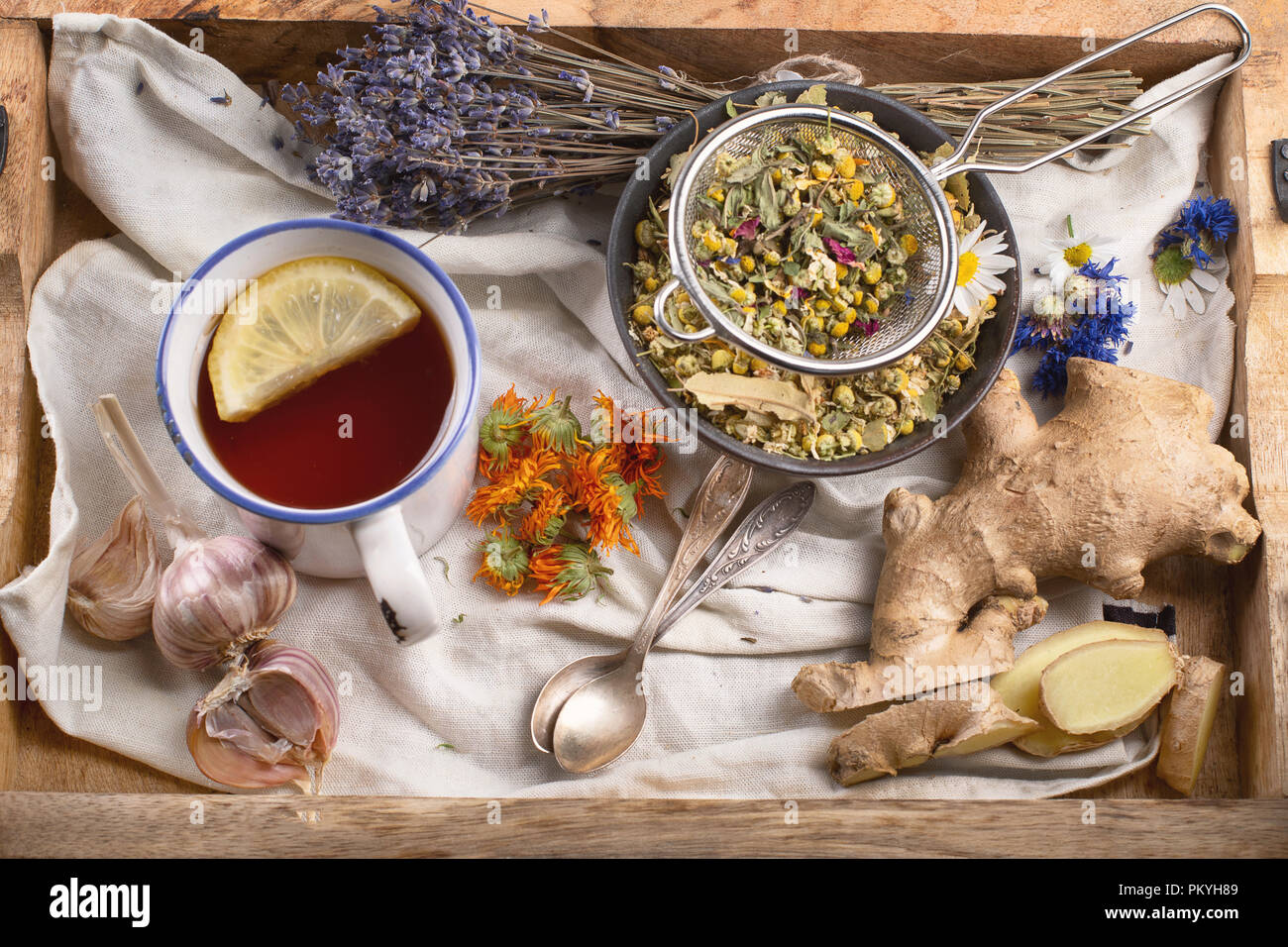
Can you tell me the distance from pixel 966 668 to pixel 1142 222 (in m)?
0.90

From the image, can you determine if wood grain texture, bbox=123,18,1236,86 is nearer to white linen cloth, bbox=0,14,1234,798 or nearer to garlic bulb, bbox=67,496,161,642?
white linen cloth, bbox=0,14,1234,798

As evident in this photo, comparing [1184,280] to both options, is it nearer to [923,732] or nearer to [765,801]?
[923,732]

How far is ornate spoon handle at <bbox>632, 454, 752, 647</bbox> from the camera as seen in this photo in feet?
5.80

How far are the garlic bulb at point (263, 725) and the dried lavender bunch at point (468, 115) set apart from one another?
30.1 inches

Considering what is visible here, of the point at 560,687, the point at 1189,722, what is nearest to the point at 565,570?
the point at 560,687

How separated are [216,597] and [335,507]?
0.32 metres

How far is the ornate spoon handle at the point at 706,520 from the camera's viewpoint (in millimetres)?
1767

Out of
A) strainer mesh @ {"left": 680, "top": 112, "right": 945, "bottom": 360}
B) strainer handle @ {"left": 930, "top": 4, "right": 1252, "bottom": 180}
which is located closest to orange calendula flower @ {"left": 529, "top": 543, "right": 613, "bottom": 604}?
strainer mesh @ {"left": 680, "top": 112, "right": 945, "bottom": 360}

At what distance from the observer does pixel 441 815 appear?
1540 millimetres

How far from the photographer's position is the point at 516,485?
1.70 m

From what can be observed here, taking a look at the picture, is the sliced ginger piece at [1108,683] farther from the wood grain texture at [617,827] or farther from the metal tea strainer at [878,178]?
the metal tea strainer at [878,178]

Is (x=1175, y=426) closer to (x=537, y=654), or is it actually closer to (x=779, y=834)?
(x=779, y=834)

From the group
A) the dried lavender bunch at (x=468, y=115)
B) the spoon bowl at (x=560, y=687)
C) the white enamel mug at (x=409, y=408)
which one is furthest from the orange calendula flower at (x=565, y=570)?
the dried lavender bunch at (x=468, y=115)

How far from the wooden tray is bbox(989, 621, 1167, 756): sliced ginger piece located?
130 millimetres
